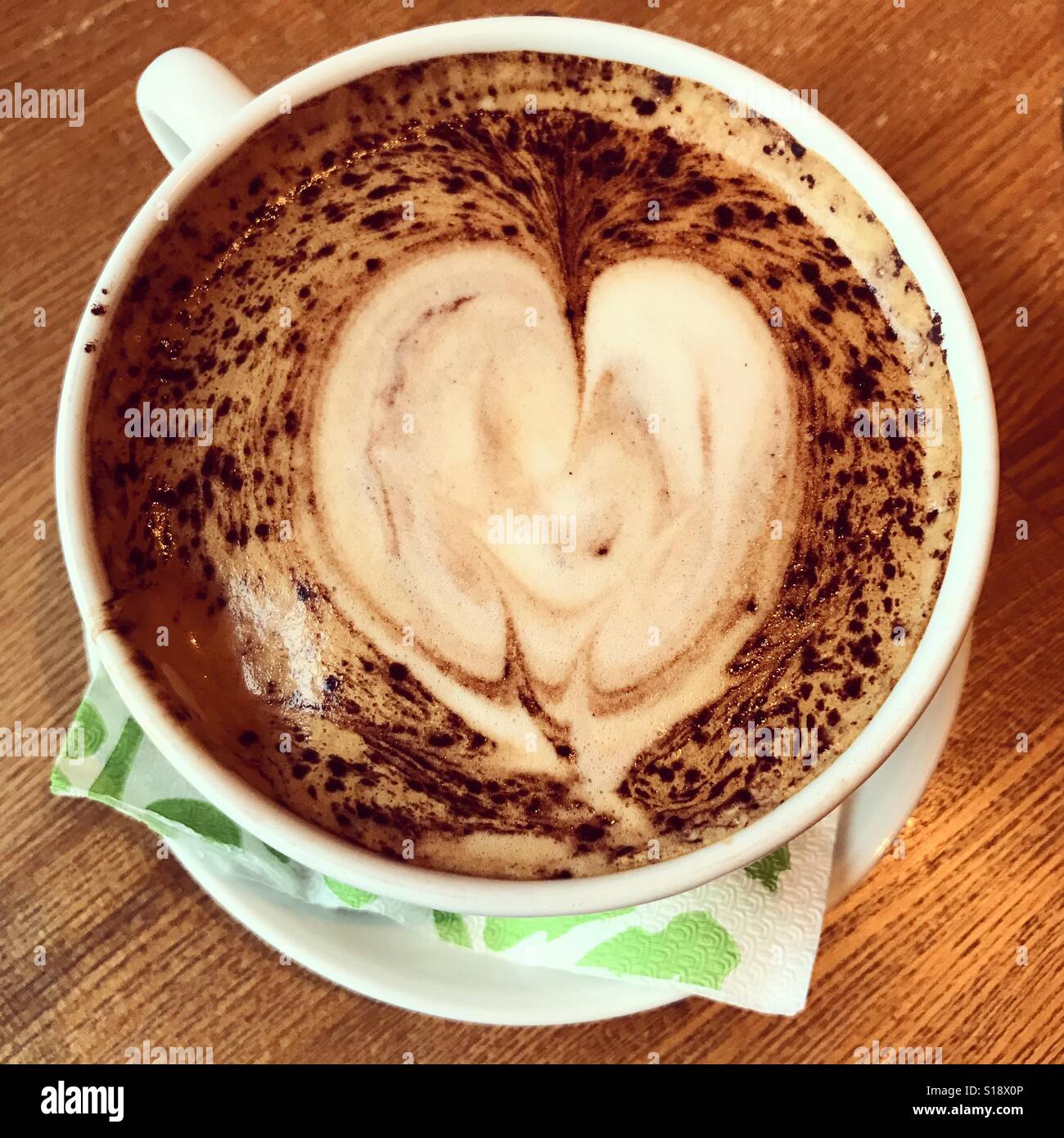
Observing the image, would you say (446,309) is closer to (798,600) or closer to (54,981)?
(798,600)

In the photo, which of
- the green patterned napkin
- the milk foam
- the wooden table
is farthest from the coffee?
the wooden table

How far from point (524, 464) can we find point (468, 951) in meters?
0.38

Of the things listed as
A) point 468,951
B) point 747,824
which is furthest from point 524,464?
point 468,951

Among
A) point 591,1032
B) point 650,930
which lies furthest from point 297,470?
point 591,1032

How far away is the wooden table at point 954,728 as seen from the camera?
0.80 m

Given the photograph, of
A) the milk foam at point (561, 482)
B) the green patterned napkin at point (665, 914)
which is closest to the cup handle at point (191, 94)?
the milk foam at point (561, 482)

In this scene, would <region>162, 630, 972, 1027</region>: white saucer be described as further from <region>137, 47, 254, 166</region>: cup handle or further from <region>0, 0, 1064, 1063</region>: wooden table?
<region>137, 47, 254, 166</region>: cup handle

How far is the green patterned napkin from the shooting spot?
69 cm

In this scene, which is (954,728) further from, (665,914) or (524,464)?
(524,464)

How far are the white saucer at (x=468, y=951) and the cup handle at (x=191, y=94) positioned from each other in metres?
0.51

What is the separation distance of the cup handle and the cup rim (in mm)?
43

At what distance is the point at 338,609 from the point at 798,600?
28 cm

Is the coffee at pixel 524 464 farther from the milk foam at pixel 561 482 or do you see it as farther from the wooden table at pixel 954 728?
the wooden table at pixel 954 728

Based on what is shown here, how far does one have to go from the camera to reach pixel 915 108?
85 cm
